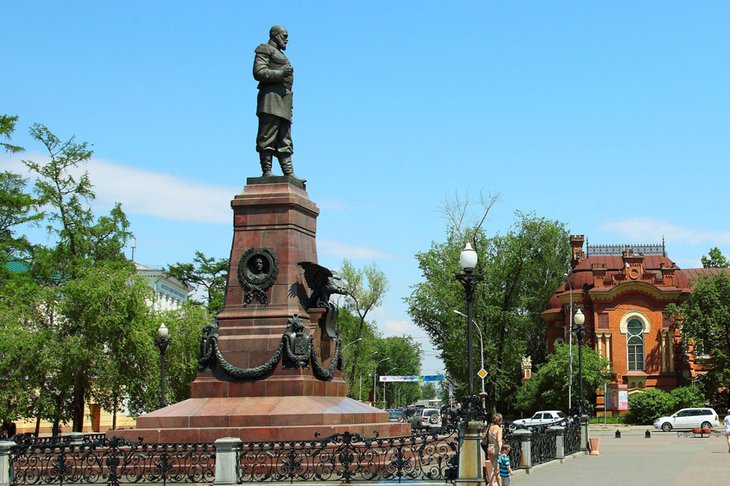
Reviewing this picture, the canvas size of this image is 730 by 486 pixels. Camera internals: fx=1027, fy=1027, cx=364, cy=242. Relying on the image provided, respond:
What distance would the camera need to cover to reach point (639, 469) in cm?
2502

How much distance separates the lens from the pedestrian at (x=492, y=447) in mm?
17500

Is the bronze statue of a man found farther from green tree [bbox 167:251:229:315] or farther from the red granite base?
green tree [bbox 167:251:229:315]

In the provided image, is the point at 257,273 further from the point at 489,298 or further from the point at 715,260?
the point at 715,260

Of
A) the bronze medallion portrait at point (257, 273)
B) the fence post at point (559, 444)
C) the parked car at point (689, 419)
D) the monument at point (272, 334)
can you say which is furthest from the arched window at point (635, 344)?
the bronze medallion portrait at point (257, 273)

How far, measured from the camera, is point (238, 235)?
77.3 ft

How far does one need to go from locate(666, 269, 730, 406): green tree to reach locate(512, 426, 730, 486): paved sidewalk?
101 ft

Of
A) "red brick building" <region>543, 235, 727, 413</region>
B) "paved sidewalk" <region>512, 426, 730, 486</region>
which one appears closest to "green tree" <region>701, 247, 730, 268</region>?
"red brick building" <region>543, 235, 727, 413</region>

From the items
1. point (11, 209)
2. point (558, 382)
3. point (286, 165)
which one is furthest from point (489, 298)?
point (286, 165)

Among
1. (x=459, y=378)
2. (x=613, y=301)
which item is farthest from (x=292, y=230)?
(x=613, y=301)

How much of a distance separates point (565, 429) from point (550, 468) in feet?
15.7

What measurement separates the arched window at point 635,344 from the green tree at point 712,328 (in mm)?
5727

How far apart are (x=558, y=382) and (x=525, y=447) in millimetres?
44855

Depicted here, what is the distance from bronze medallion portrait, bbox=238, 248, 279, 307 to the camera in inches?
903

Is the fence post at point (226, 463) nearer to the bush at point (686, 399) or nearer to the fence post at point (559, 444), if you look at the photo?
A: the fence post at point (559, 444)
